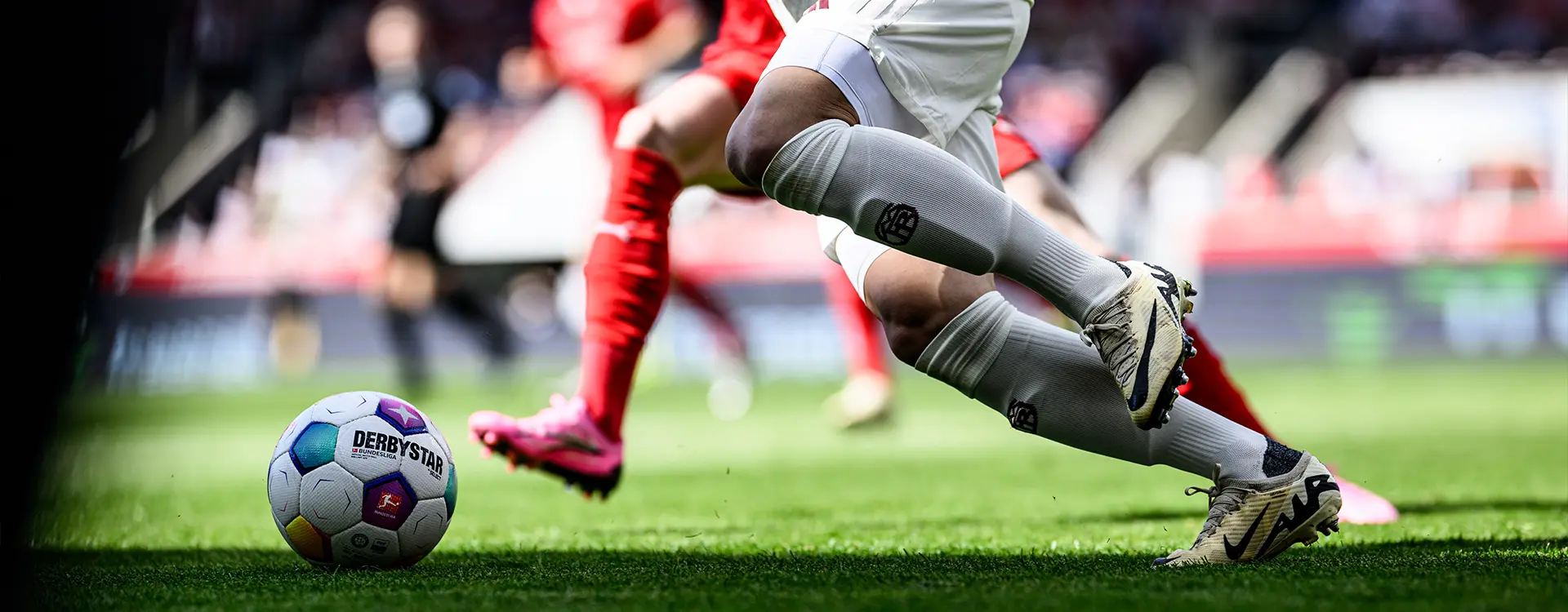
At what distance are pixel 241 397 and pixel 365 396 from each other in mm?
9633

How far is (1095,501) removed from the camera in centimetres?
393

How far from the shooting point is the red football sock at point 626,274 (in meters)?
3.33

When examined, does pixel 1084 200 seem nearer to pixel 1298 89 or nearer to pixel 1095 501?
pixel 1298 89

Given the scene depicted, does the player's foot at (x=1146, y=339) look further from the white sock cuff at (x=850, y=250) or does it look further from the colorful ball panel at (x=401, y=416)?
the colorful ball panel at (x=401, y=416)

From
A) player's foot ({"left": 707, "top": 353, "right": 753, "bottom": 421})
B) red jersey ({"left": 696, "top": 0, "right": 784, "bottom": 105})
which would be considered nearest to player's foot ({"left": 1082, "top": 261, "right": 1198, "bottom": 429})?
red jersey ({"left": 696, "top": 0, "right": 784, "bottom": 105})

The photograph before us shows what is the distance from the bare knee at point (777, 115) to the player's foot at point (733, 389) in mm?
5992

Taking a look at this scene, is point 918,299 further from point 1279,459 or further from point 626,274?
point 626,274

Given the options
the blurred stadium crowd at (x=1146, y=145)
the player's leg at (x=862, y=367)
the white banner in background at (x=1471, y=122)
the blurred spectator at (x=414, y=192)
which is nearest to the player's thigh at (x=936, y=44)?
the player's leg at (x=862, y=367)

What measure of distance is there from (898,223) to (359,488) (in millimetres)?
994

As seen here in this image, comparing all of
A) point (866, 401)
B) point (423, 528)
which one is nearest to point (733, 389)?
point (866, 401)

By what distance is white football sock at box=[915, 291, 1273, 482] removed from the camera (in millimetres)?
2459

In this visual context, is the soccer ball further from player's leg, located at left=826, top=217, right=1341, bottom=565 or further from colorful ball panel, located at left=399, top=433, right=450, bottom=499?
player's leg, located at left=826, top=217, right=1341, bottom=565

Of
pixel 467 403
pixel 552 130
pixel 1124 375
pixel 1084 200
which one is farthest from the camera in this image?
pixel 552 130

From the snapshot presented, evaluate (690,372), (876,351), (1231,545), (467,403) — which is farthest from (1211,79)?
(1231,545)
